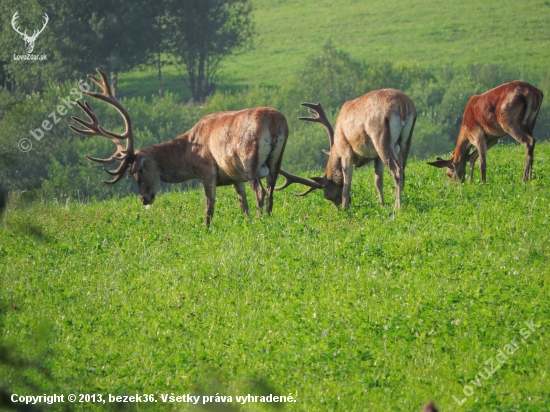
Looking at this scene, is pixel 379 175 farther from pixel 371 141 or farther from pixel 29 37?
pixel 29 37

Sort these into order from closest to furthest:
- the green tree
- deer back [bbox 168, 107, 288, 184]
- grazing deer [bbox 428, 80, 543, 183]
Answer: deer back [bbox 168, 107, 288, 184] → grazing deer [bbox 428, 80, 543, 183] → the green tree

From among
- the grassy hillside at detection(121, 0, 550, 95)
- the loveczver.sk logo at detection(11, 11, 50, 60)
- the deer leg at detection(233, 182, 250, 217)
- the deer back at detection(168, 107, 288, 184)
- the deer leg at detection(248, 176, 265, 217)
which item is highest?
the deer back at detection(168, 107, 288, 184)

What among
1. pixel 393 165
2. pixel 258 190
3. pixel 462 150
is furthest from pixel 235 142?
pixel 462 150

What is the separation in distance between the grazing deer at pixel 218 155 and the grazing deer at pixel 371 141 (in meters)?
1.71

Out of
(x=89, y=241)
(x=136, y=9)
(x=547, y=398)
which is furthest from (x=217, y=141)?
(x=136, y=9)

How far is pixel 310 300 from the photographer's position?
33.1 feet

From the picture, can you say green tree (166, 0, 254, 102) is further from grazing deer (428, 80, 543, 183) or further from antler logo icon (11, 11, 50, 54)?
grazing deer (428, 80, 543, 183)

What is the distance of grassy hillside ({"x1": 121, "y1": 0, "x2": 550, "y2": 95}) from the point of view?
71938 millimetres

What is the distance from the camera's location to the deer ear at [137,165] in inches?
605

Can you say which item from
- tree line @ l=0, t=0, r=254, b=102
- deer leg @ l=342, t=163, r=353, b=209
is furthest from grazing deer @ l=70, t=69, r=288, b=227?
tree line @ l=0, t=0, r=254, b=102

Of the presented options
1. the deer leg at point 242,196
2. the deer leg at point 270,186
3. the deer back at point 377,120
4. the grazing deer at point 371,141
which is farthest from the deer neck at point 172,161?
the deer back at point 377,120

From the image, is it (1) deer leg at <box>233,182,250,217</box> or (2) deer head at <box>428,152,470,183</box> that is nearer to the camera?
(1) deer leg at <box>233,182,250,217</box>

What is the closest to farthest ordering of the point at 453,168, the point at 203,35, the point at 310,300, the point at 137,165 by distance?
the point at 310,300, the point at 137,165, the point at 453,168, the point at 203,35

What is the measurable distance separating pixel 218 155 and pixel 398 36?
6614 cm
